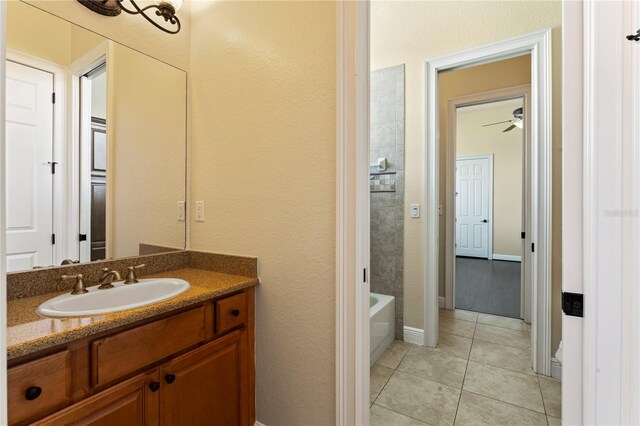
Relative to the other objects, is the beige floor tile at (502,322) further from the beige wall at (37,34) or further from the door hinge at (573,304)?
the beige wall at (37,34)

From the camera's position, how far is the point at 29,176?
1.28m

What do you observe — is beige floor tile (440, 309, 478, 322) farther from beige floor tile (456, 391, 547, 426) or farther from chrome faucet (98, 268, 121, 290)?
chrome faucet (98, 268, 121, 290)

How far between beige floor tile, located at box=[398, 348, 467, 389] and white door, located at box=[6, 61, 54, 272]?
2275mm

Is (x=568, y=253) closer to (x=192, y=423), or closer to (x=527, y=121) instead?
(x=192, y=423)

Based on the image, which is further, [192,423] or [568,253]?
[192,423]

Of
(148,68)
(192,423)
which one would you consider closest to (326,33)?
(148,68)

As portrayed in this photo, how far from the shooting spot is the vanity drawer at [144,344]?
3.28 feet

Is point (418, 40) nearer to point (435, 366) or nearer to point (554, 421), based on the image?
point (435, 366)

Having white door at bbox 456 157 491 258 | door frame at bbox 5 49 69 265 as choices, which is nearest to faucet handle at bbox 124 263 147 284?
door frame at bbox 5 49 69 265

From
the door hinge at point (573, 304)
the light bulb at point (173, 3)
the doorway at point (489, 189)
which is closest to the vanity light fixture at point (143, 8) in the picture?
the light bulb at point (173, 3)

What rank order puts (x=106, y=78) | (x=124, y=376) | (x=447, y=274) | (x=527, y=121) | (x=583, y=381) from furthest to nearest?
(x=447, y=274)
(x=527, y=121)
(x=106, y=78)
(x=124, y=376)
(x=583, y=381)

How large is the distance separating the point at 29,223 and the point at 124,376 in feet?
2.54

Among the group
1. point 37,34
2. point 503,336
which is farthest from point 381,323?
point 37,34

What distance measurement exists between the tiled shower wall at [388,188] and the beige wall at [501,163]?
4.31m
